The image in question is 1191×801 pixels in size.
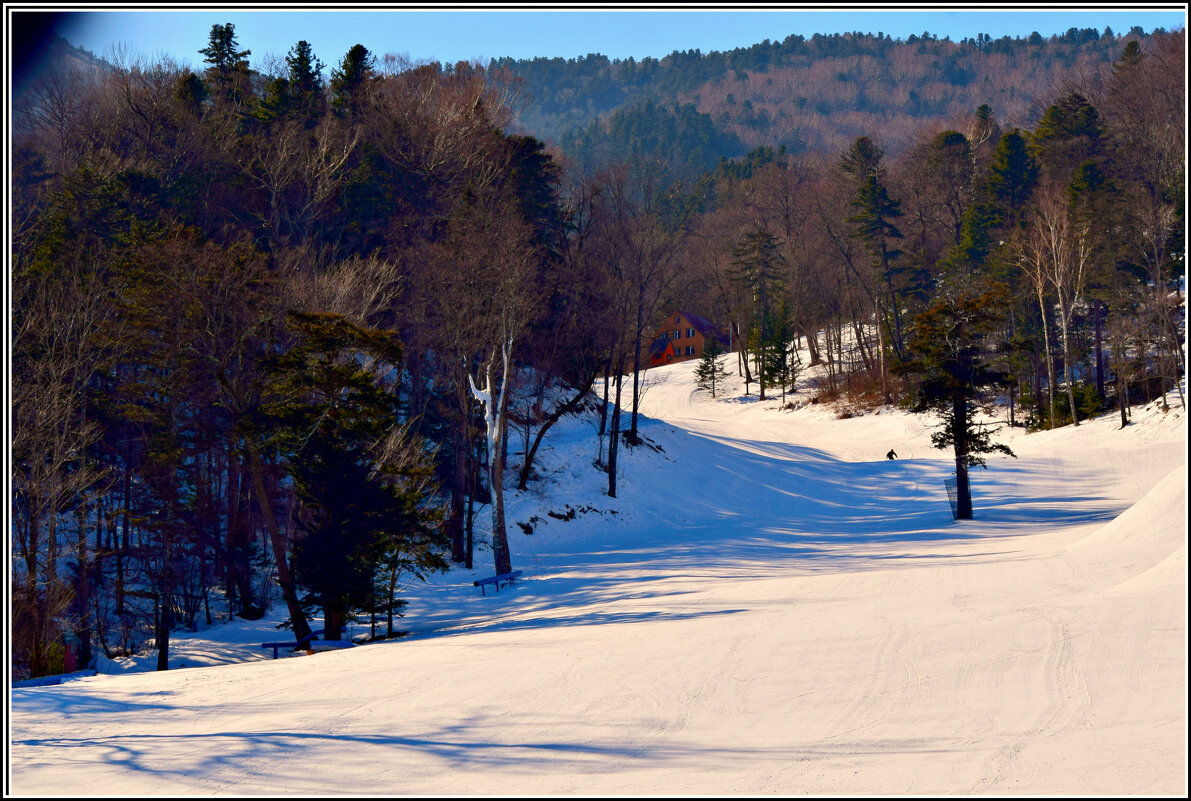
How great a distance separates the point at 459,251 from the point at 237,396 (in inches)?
438

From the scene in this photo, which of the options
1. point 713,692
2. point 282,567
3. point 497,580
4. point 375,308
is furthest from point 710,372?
point 713,692

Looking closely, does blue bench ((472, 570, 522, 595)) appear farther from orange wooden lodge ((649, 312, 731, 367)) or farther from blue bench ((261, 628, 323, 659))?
orange wooden lodge ((649, 312, 731, 367))

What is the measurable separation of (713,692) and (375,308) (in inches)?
788

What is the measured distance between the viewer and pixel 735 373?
79.7 meters

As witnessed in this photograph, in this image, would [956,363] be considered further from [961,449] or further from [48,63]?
[48,63]

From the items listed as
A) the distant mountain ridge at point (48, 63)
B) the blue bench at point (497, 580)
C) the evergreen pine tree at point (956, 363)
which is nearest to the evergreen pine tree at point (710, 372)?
the evergreen pine tree at point (956, 363)

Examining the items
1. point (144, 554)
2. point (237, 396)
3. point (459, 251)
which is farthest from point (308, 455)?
point (459, 251)

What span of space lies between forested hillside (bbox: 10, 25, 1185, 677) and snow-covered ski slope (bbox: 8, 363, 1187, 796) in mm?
3404

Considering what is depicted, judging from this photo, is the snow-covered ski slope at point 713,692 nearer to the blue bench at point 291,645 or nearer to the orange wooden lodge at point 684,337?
the blue bench at point 291,645

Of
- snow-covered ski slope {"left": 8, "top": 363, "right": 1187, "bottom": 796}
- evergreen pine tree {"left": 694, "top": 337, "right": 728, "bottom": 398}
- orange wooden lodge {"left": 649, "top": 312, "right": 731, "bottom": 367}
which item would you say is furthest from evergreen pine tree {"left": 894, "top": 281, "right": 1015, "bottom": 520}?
orange wooden lodge {"left": 649, "top": 312, "right": 731, "bottom": 367}

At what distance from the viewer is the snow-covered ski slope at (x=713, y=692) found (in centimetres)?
813

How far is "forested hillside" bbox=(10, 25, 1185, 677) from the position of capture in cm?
1964

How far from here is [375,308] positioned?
1091 inches

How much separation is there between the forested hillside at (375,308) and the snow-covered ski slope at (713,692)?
134 inches
